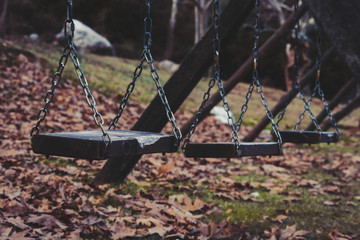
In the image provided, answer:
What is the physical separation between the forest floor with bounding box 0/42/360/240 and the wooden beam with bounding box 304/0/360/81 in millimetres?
1407

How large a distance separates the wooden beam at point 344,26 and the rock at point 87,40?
14.5 m

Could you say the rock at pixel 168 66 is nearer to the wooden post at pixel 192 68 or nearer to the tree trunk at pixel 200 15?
the tree trunk at pixel 200 15

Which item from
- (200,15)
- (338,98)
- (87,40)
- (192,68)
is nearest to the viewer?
(192,68)

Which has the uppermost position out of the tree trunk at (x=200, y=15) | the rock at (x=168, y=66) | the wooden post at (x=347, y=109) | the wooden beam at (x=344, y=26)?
the tree trunk at (x=200, y=15)

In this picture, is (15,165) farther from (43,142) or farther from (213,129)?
(213,129)

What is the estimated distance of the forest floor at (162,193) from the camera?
3014 millimetres

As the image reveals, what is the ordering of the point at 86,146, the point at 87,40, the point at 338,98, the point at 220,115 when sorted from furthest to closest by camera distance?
the point at 87,40 → the point at 220,115 → the point at 338,98 → the point at 86,146

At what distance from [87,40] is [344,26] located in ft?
49.4

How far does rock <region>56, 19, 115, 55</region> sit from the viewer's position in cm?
1638

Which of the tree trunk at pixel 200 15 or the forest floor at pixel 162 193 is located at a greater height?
the tree trunk at pixel 200 15

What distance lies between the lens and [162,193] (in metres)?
4.14

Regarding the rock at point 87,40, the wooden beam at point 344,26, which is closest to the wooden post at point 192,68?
the wooden beam at point 344,26

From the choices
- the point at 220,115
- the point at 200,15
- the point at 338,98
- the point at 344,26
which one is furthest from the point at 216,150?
the point at 200,15

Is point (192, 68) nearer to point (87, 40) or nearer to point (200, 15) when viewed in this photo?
point (87, 40)
